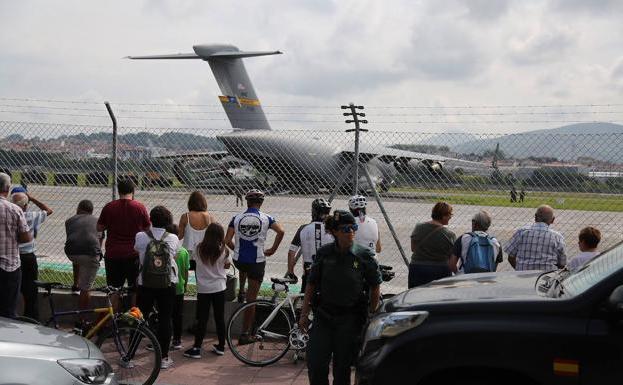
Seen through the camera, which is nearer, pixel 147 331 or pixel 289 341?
pixel 147 331

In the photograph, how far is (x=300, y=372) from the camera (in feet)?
23.1

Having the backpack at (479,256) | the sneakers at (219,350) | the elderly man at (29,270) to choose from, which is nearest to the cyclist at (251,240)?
the sneakers at (219,350)

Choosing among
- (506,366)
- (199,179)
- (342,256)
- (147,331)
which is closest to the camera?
(506,366)

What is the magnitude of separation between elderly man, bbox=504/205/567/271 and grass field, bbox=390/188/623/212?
1.38 m

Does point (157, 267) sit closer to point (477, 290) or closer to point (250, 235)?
point (250, 235)

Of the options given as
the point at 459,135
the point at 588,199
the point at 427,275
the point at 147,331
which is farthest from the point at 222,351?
the point at 588,199

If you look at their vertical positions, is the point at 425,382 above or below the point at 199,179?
below

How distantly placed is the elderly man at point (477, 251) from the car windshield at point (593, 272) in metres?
2.00

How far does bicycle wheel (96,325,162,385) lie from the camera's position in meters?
6.39

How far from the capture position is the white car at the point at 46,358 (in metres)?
4.40

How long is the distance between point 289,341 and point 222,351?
83 cm

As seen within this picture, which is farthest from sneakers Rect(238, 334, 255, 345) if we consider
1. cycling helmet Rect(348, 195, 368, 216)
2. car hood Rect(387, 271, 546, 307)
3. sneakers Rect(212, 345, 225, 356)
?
car hood Rect(387, 271, 546, 307)

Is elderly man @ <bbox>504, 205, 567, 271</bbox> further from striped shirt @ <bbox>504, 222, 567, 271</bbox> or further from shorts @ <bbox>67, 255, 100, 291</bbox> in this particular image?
shorts @ <bbox>67, 255, 100, 291</bbox>

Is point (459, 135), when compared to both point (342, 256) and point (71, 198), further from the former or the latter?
point (71, 198)
